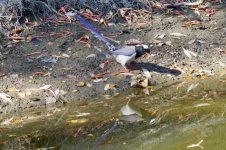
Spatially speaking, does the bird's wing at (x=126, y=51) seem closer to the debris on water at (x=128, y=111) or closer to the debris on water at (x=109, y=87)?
the debris on water at (x=109, y=87)

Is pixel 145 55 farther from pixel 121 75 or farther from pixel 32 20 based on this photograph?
pixel 32 20

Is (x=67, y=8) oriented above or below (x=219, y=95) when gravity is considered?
above

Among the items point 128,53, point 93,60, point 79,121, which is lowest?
point 79,121

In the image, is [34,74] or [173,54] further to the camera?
[173,54]

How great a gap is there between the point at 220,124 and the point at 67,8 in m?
3.06

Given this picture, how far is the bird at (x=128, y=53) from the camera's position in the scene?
21.5 feet

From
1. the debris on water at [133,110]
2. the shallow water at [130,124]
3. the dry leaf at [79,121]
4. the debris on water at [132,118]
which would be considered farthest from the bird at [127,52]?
the dry leaf at [79,121]

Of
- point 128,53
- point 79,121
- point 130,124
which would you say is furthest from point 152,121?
point 128,53

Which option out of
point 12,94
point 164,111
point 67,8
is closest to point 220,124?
point 164,111

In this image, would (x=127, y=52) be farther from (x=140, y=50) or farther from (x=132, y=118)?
(x=132, y=118)

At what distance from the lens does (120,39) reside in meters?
7.23

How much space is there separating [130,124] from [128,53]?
135cm

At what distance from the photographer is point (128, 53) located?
660cm

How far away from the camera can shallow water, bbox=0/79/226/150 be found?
199 inches
